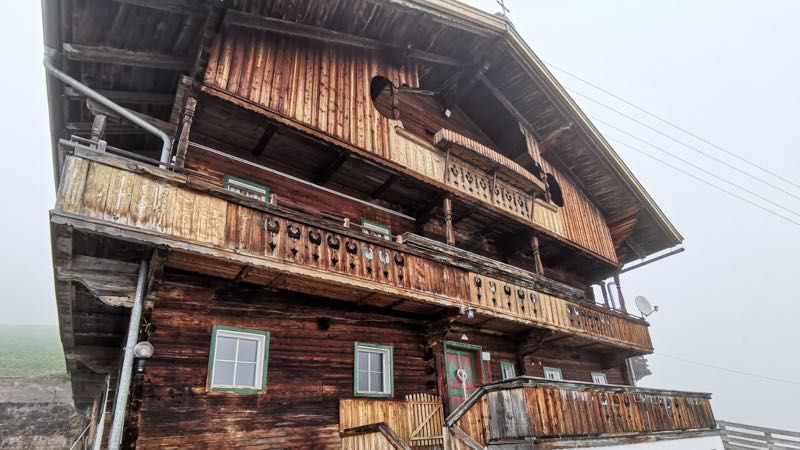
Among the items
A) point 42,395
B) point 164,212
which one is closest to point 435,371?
point 164,212

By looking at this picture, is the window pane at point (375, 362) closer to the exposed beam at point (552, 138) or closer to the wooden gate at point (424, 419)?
the wooden gate at point (424, 419)

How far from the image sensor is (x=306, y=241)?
9.16m

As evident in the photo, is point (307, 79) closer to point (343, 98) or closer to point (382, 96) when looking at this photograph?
point (343, 98)

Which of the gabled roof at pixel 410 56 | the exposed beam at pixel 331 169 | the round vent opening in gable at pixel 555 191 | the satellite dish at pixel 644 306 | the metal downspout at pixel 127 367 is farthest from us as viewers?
the satellite dish at pixel 644 306

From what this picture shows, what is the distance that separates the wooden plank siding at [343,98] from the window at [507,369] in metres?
4.80

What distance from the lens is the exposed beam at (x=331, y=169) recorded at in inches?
471

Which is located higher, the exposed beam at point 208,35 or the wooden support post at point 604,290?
the exposed beam at point 208,35

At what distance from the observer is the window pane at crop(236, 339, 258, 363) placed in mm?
9320

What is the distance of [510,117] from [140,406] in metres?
15.4

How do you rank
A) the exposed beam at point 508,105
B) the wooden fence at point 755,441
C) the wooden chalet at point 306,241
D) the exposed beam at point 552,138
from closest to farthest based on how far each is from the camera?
the wooden chalet at point 306,241
the exposed beam at point 508,105
the exposed beam at point 552,138
the wooden fence at point 755,441

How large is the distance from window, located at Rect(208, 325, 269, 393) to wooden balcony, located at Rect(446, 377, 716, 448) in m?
3.90

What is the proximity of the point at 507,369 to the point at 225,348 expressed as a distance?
8.84 meters

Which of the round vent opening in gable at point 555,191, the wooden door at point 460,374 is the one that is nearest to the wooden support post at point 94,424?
the wooden door at point 460,374

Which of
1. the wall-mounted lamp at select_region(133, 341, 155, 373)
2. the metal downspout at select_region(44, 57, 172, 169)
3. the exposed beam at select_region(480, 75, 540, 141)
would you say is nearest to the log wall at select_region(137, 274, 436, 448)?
the wall-mounted lamp at select_region(133, 341, 155, 373)
